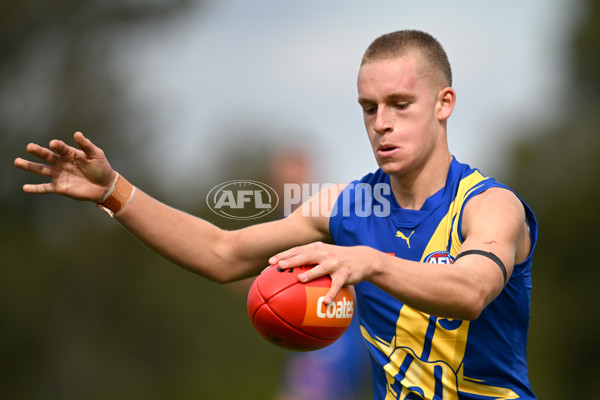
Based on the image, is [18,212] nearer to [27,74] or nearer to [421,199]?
[27,74]

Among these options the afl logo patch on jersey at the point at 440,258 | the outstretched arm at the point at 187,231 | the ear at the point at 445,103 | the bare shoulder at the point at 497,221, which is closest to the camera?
the bare shoulder at the point at 497,221

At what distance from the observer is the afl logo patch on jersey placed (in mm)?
3918

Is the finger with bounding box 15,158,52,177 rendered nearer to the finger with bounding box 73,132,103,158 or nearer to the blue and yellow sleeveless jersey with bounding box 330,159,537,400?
the finger with bounding box 73,132,103,158

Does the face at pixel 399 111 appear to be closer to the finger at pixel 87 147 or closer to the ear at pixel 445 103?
the ear at pixel 445 103

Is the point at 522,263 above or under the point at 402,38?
under

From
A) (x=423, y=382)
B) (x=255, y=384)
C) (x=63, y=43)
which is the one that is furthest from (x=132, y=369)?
(x=423, y=382)

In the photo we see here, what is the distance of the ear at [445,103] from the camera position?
4285mm

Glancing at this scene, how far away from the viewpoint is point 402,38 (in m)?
4.29

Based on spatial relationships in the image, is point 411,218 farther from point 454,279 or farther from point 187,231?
point 187,231

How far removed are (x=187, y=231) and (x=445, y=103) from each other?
1723 mm

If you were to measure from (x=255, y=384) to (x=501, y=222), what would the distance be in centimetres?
1476

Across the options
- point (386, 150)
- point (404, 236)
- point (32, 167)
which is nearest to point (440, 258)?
point (404, 236)

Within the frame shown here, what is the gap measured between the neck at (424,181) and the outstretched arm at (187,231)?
59 cm

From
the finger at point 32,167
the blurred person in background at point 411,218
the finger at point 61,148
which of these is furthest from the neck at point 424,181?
the finger at point 32,167
